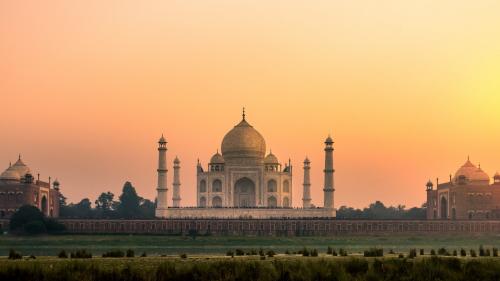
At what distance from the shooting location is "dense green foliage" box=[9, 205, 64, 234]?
99988mm

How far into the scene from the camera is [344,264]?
4091 centimetres

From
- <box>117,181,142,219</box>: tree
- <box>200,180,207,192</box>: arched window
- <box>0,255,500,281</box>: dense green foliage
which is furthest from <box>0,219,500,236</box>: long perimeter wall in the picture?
<box>0,255,500,281</box>: dense green foliage

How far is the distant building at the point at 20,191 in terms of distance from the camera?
112875 mm

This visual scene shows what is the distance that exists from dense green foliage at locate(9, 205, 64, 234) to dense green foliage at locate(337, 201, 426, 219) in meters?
46.5

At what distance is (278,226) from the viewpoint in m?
110

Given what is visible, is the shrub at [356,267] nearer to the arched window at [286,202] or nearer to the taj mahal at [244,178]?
the taj mahal at [244,178]

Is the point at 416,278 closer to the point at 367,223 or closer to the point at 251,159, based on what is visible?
the point at 367,223

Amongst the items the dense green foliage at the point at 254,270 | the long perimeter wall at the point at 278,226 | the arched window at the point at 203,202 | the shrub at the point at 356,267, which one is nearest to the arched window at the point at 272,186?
the arched window at the point at 203,202

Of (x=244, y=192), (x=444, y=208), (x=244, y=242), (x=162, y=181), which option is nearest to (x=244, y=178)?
(x=244, y=192)

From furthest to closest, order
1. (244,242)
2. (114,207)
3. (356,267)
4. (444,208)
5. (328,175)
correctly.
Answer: (114,207) < (444,208) < (328,175) < (244,242) < (356,267)

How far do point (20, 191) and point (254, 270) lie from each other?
3050 inches

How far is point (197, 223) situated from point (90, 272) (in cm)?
7215

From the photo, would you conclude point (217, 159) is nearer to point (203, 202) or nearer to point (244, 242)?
point (203, 202)

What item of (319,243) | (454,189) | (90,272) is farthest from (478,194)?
(90,272)
